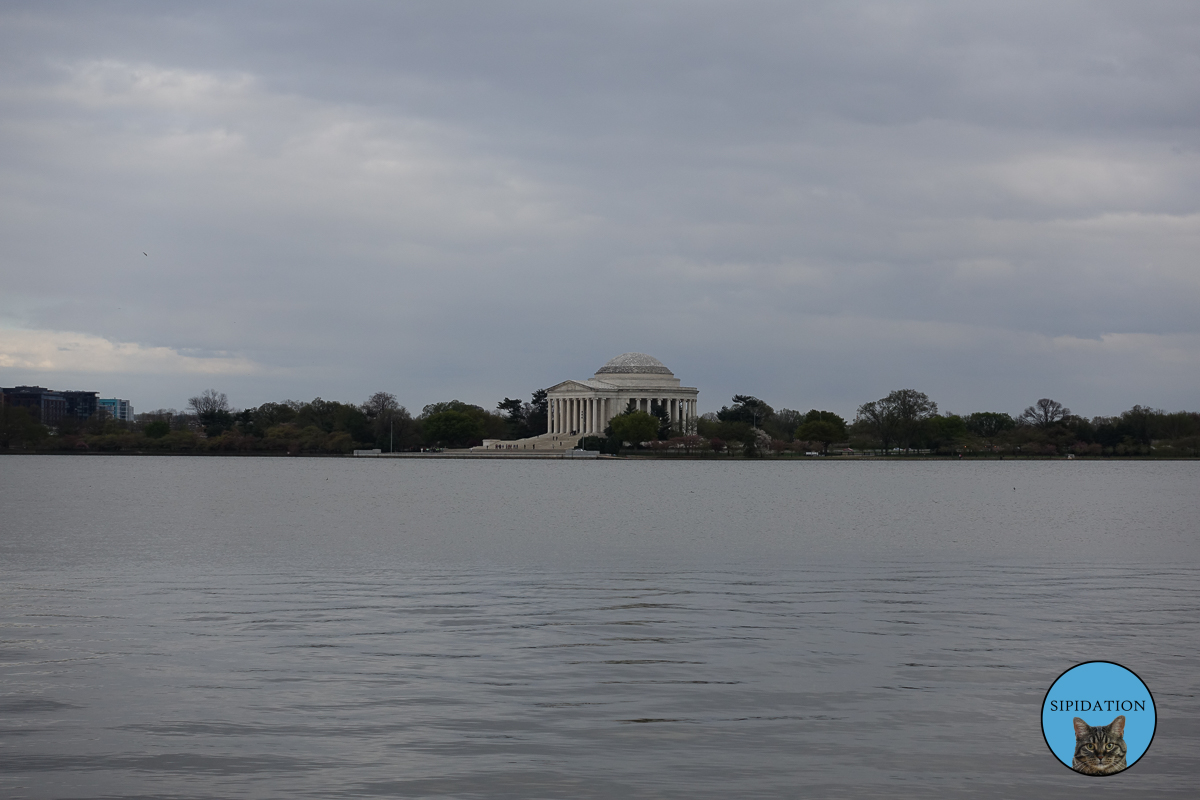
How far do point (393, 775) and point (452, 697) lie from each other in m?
3.30

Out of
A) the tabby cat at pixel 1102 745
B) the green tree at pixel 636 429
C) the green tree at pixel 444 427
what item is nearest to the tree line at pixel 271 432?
the green tree at pixel 444 427

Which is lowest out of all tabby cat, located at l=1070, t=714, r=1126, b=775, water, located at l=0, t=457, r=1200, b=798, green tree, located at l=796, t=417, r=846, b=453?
water, located at l=0, t=457, r=1200, b=798

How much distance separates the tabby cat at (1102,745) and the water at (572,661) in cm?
323

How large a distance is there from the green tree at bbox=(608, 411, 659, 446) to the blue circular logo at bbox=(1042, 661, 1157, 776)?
17497 centimetres

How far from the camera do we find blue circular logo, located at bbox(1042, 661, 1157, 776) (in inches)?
319

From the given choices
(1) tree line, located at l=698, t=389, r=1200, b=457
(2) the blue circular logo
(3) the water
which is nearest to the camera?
(2) the blue circular logo

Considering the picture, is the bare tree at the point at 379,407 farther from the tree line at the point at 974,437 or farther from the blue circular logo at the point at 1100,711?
the blue circular logo at the point at 1100,711

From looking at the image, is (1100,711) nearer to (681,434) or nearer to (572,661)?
(572,661)

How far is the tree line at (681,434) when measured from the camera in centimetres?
17288

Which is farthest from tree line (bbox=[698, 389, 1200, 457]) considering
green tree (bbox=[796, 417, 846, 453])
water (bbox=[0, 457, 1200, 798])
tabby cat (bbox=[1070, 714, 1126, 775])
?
tabby cat (bbox=[1070, 714, 1126, 775])

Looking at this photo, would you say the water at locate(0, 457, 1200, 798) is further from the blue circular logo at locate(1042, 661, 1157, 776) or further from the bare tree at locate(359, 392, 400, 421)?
the bare tree at locate(359, 392, 400, 421)

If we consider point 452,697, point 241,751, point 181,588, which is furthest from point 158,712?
point 181,588

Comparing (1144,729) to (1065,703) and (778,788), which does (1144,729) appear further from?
(778,788)

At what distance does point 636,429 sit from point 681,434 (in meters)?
12.1
